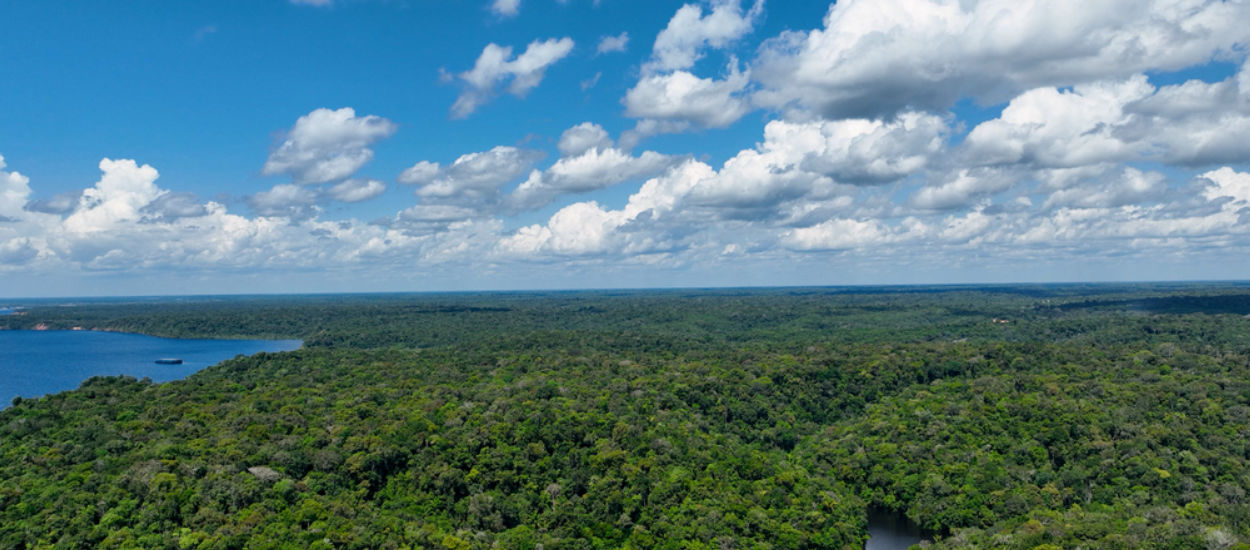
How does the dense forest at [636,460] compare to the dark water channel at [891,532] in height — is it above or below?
above

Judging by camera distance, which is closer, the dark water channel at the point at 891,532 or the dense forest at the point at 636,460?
the dense forest at the point at 636,460

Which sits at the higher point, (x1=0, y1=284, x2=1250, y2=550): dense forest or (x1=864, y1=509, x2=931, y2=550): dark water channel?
(x1=0, y1=284, x2=1250, y2=550): dense forest

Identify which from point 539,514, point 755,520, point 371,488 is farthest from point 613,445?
point 371,488

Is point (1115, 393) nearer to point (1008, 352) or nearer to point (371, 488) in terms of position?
point (1008, 352)

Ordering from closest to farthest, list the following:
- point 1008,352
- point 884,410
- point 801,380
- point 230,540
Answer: point 230,540
point 884,410
point 801,380
point 1008,352

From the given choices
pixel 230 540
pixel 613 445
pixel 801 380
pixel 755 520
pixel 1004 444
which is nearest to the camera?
pixel 230 540

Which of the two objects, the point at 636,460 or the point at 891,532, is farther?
the point at 891,532

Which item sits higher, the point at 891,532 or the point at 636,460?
the point at 636,460

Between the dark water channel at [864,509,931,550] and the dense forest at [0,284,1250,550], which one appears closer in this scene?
the dense forest at [0,284,1250,550]
